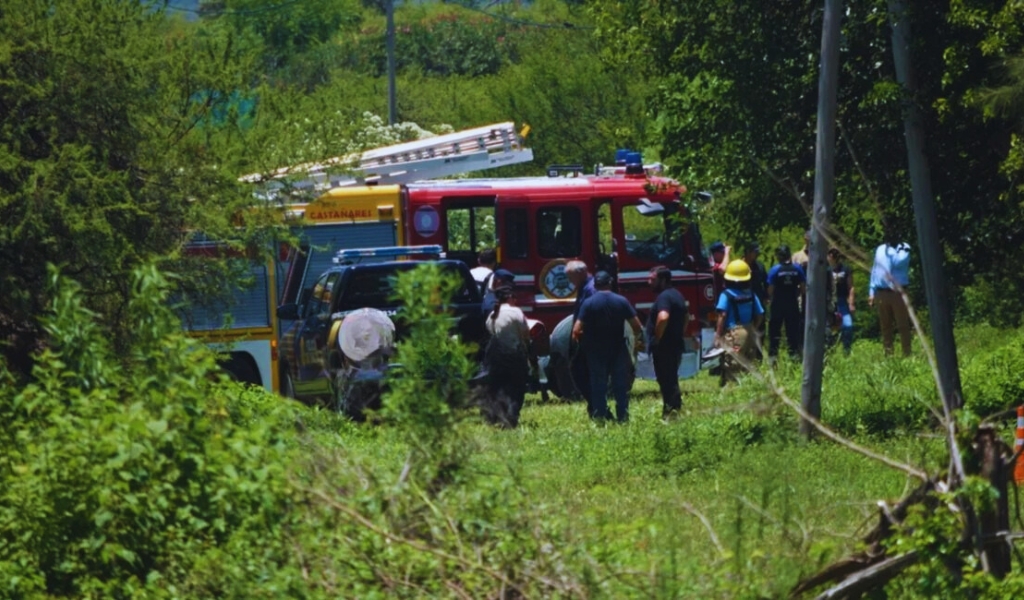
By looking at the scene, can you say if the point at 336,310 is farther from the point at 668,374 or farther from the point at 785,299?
the point at 785,299

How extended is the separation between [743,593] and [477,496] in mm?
999

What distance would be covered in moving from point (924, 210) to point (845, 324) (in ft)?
27.8

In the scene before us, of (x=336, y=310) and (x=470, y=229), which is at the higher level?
(x=470, y=229)

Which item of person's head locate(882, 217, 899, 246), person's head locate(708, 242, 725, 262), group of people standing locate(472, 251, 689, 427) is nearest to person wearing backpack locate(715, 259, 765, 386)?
group of people standing locate(472, 251, 689, 427)

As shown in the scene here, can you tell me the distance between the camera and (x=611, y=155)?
37188 millimetres

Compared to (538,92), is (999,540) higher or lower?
lower

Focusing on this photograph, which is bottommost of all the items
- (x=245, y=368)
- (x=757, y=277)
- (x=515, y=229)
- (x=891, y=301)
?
(x=245, y=368)

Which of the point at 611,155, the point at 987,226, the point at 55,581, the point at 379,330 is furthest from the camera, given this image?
the point at 611,155

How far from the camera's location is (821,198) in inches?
497

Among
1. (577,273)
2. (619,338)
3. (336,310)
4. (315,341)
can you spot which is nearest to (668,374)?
(619,338)

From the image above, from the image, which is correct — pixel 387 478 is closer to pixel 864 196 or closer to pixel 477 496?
pixel 477 496

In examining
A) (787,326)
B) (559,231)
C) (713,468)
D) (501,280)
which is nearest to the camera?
(713,468)

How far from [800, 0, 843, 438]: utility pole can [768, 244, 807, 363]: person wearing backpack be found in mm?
6359

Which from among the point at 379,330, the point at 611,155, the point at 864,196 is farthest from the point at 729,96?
the point at 611,155
